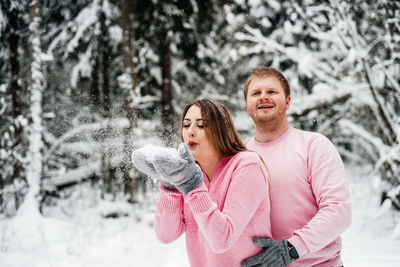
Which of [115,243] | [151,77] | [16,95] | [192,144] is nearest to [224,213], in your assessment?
[192,144]

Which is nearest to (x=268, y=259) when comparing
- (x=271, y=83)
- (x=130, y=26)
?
(x=271, y=83)

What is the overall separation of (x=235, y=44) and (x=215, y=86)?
6.00ft

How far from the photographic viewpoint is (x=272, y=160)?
202cm

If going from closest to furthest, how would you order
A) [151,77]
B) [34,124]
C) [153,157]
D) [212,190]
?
[153,157] < [212,190] < [34,124] < [151,77]

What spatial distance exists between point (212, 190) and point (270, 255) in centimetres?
44

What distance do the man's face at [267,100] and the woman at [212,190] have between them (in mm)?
492

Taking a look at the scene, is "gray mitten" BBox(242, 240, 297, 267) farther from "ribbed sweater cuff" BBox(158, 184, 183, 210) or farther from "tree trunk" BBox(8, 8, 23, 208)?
"tree trunk" BBox(8, 8, 23, 208)

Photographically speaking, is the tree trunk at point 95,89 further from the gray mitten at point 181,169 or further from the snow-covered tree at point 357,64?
the gray mitten at point 181,169

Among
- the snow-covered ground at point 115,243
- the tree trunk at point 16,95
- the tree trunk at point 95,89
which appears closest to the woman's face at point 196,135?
the snow-covered ground at point 115,243

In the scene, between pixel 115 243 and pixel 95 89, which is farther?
pixel 95 89

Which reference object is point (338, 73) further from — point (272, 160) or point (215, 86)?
point (215, 86)

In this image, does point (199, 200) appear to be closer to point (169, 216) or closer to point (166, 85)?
point (169, 216)

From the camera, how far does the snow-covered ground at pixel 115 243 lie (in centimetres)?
418

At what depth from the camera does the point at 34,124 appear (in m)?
6.48
